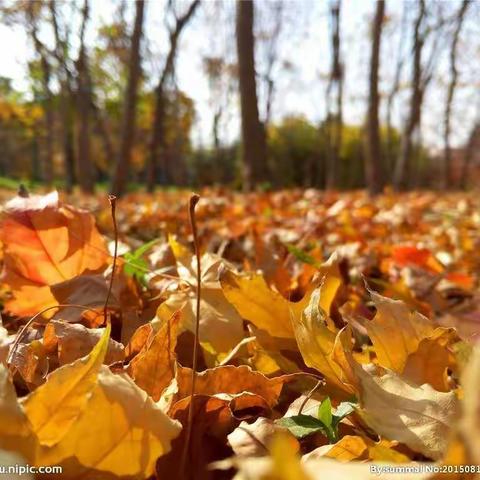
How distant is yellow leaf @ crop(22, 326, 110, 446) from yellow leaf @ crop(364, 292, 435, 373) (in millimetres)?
256

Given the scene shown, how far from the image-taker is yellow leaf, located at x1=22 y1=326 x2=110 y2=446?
13.2 inches

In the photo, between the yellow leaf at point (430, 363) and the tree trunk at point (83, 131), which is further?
the tree trunk at point (83, 131)

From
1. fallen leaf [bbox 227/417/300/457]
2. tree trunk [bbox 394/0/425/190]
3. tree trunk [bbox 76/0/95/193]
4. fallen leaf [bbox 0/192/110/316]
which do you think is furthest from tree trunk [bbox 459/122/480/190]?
fallen leaf [bbox 227/417/300/457]

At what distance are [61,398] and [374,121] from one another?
6858 mm

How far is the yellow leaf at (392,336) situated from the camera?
500mm

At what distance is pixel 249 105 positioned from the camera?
19.0ft

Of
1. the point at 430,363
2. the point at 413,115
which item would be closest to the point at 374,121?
the point at 413,115

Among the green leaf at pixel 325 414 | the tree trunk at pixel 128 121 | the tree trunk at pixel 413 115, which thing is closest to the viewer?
the green leaf at pixel 325 414

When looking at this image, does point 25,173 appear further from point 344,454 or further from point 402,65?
point 344,454

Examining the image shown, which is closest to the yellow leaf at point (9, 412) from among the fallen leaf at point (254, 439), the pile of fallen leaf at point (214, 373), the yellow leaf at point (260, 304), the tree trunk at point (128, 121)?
the pile of fallen leaf at point (214, 373)

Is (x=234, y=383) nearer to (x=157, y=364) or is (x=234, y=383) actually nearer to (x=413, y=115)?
(x=157, y=364)

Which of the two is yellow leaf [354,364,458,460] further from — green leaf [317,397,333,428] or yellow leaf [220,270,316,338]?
yellow leaf [220,270,316,338]

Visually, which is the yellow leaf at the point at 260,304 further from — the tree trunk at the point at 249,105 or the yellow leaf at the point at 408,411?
the tree trunk at the point at 249,105

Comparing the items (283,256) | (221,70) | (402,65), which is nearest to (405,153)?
(402,65)
